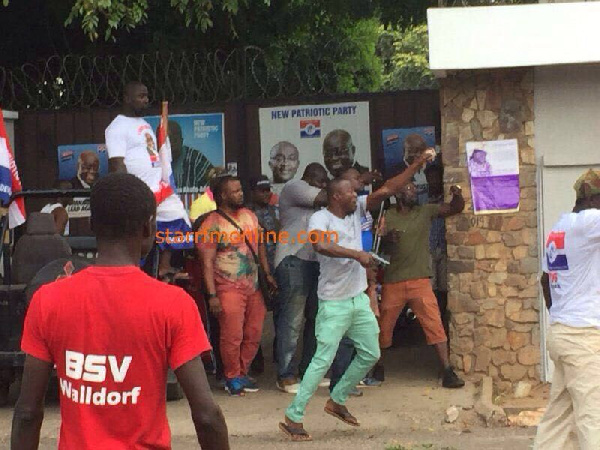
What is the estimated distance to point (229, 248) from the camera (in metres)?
9.37

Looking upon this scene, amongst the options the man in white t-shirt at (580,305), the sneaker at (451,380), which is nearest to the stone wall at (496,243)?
the sneaker at (451,380)

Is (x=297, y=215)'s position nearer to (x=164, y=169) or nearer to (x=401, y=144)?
(x=164, y=169)

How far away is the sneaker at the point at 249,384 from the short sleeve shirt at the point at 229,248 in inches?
29.4

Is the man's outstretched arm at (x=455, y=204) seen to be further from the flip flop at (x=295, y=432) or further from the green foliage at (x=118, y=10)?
the flip flop at (x=295, y=432)

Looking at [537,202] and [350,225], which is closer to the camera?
[350,225]

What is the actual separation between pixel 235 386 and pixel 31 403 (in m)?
6.10

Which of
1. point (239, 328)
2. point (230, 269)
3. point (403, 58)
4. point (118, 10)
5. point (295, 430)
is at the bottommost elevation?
point (295, 430)

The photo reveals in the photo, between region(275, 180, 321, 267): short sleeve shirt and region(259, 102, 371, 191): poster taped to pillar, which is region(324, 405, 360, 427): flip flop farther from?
region(259, 102, 371, 191): poster taped to pillar

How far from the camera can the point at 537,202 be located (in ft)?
31.0

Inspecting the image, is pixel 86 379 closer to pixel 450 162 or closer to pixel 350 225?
pixel 350 225

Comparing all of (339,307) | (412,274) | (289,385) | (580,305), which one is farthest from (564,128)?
(580,305)

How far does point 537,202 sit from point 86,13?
385 cm

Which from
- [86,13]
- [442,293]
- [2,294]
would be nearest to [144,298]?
[2,294]

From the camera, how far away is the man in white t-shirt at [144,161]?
29.5ft
